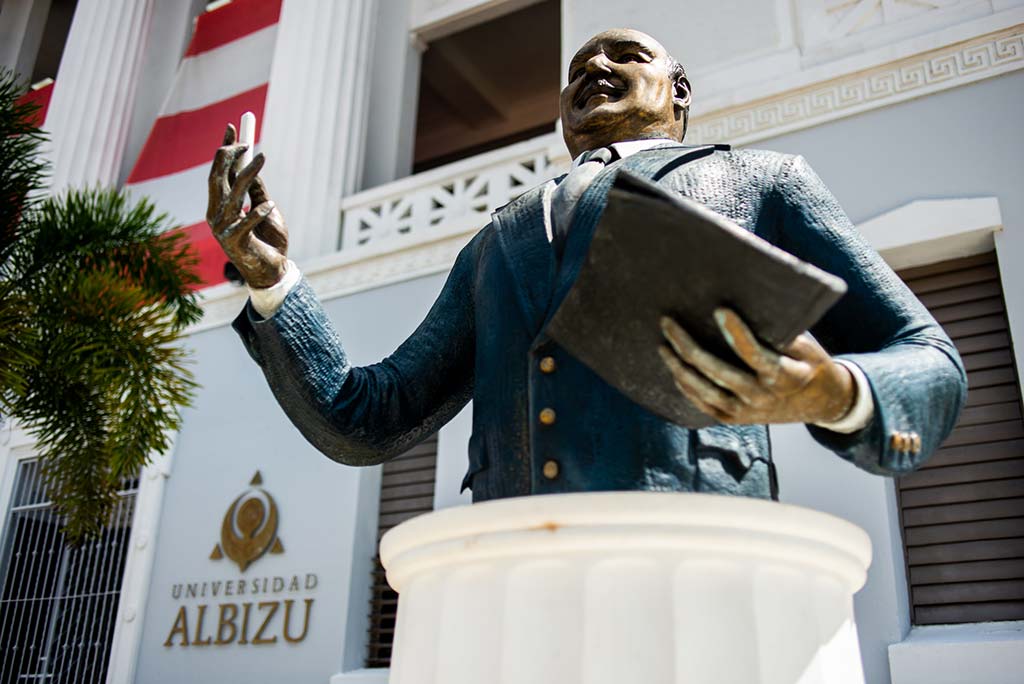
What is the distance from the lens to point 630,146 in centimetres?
161

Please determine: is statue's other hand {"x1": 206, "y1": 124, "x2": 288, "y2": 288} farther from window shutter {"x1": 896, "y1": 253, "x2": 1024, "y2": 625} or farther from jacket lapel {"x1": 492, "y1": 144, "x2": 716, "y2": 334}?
window shutter {"x1": 896, "y1": 253, "x2": 1024, "y2": 625}

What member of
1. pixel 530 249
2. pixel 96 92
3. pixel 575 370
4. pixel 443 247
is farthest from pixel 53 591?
pixel 575 370

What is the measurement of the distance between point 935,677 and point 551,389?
381 cm

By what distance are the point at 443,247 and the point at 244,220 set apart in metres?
6.04

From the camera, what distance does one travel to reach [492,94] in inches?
462

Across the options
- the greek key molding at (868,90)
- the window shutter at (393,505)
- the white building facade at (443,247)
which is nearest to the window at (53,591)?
the white building facade at (443,247)

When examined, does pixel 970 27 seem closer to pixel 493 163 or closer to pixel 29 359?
pixel 493 163

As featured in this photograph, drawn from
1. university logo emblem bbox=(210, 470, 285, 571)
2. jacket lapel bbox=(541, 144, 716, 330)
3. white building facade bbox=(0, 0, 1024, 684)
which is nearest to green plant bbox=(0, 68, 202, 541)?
university logo emblem bbox=(210, 470, 285, 571)

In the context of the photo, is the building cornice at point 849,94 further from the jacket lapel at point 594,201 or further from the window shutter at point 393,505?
the jacket lapel at point 594,201

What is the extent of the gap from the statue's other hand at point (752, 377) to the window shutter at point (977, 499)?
13.6 ft

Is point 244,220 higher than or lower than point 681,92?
lower

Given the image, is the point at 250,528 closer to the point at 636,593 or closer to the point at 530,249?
the point at 530,249

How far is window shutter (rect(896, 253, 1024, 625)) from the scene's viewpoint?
15.4ft

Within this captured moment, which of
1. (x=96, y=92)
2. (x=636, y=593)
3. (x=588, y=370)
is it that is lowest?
(x=636, y=593)
